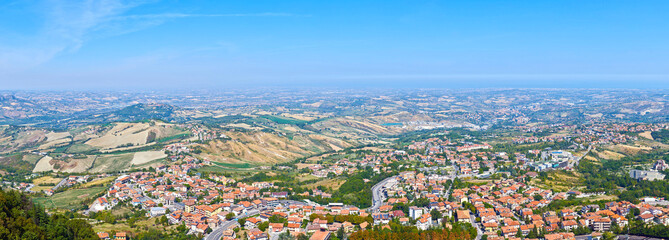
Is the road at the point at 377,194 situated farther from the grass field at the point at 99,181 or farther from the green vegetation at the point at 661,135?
the green vegetation at the point at 661,135

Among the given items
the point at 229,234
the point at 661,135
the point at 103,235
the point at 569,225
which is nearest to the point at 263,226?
the point at 229,234

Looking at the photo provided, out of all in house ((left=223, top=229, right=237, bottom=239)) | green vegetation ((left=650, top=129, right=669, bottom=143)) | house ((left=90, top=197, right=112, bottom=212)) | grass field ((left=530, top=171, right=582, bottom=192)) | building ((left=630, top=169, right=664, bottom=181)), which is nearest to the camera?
house ((left=223, top=229, right=237, bottom=239))

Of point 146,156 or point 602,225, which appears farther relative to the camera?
point 146,156

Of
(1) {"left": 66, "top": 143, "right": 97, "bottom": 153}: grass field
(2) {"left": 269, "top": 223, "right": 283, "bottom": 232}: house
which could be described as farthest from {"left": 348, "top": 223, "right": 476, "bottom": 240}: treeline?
(1) {"left": 66, "top": 143, "right": 97, "bottom": 153}: grass field

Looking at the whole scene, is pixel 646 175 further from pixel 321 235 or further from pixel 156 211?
pixel 156 211

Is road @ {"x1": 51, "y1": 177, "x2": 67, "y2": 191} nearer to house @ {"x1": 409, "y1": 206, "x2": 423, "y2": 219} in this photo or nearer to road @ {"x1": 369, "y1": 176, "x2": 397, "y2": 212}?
road @ {"x1": 369, "y1": 176, "x2": 397, "y2": 212}

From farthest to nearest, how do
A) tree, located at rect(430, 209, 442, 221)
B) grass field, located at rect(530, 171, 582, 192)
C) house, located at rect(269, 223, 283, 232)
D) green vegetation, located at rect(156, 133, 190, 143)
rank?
green vegetation, located at rect(156, 133, 190, 143) < grass field, located at rect(530, 171, 582, 192) < tree, located at rect(430, 209, 442, 221) < house, located at rect(269, 223, 283, 232)

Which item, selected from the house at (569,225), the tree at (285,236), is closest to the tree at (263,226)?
the tree at (285,236)
